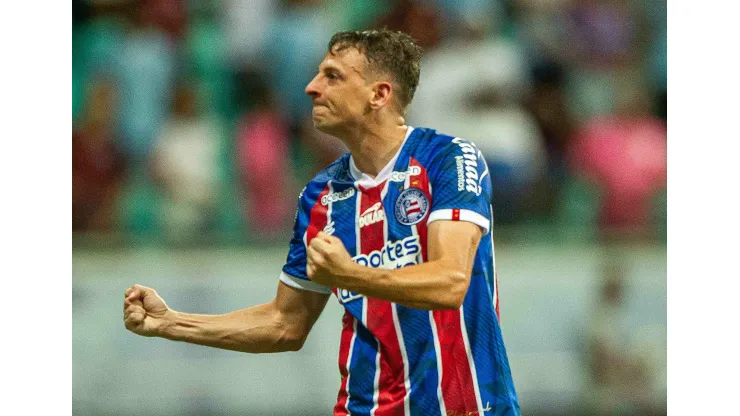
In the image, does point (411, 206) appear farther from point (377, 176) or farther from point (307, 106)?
point (307, 106)

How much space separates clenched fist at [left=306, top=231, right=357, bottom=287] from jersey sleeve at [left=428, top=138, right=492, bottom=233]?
1.84 feet

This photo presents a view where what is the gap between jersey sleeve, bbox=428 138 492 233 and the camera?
3.73m

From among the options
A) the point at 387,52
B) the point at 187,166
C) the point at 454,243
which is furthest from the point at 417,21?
the point at 454,243

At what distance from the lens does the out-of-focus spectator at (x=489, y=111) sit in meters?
7.66

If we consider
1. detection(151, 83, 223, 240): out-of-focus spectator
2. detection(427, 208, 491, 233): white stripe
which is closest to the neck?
detection(427, 208, 491, 233): white stripe

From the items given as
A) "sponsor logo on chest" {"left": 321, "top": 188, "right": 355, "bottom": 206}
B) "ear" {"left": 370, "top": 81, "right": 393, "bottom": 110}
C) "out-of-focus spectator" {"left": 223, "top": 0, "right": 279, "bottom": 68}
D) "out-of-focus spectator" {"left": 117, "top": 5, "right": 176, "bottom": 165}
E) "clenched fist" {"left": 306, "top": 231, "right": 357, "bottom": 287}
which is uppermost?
"out-of-focus spectator" {"left": 223, "top": 0, "right": 279, "bottom": 68}

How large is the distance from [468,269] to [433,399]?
22.6 inches

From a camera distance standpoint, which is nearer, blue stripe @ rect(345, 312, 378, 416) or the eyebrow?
blue stripe @ rect(345, 312, 378, 416)

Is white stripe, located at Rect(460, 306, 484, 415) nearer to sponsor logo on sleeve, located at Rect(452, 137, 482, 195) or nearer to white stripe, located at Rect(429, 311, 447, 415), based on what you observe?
white stripe, located at Rect(429, 311, 447, 415)

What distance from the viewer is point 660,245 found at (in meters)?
7.52

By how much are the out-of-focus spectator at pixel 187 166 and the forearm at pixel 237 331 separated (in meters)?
3.12

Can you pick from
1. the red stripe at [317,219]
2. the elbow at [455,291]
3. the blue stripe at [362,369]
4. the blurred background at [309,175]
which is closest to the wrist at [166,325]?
the red stripe at [317,219]

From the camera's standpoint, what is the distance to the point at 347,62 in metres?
4.19

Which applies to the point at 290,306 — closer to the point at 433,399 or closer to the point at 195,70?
the point at 433,399
